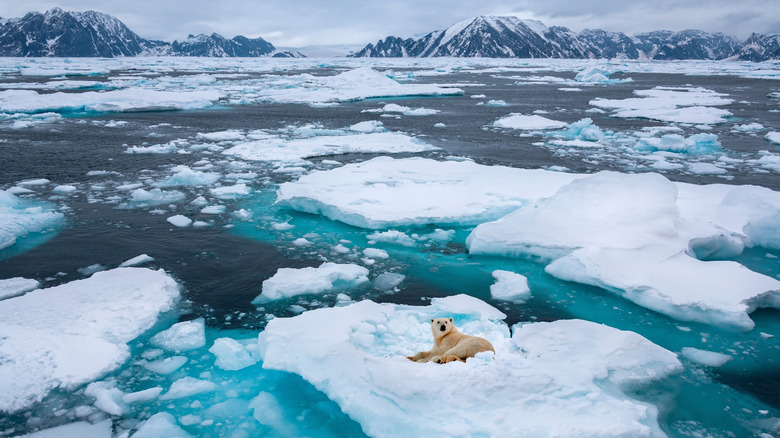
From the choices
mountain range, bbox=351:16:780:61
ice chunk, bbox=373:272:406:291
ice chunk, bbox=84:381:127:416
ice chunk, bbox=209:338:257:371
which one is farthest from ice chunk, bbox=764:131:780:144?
mountain range, bbox=351:16:780:61

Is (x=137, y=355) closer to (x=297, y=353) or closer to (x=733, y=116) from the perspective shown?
(x=297, y=353)

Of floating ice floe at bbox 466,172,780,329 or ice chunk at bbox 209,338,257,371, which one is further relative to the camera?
floating ice floe at bbox 466,172,780,329

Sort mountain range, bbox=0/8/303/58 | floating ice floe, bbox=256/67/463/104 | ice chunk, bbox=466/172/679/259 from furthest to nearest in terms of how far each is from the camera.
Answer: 1. mountain range, bbox=0/8/303/58
2. floating ice floe, bbox=256/67/463/104
3. ice chunk, bbox=466/172/679/259

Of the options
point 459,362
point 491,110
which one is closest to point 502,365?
point 459,362

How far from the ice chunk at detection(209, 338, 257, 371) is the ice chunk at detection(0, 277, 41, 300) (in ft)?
7.93

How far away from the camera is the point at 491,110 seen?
2091cm

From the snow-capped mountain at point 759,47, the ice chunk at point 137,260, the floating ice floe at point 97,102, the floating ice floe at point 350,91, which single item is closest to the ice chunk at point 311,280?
the ice chunk at point 137,260

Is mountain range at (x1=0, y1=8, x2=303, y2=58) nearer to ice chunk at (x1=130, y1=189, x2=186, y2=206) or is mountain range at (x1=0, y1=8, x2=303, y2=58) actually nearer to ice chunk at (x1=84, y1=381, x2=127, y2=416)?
ice chunk at (x1=130, y1=189, x2=186, y2=206)

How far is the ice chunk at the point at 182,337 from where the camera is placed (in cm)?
418

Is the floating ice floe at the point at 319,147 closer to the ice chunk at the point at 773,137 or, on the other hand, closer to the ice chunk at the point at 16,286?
the ice chunk at the point at 16,286

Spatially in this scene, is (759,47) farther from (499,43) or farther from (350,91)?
(350,91)

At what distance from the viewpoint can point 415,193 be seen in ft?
26.0

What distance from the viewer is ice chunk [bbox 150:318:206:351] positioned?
4.18m

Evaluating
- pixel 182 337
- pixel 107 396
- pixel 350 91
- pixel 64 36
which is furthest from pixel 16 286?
pixel 64 36
